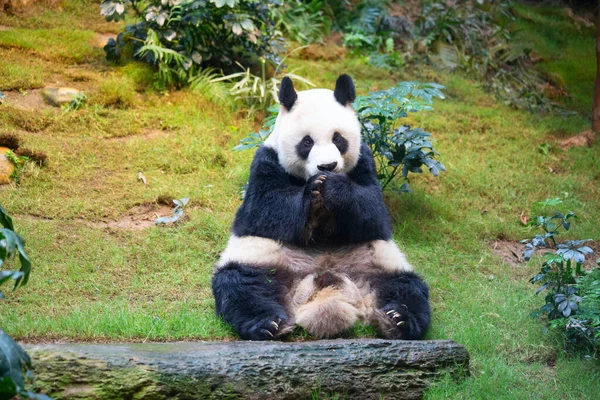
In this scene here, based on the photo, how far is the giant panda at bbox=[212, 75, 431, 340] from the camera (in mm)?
4941

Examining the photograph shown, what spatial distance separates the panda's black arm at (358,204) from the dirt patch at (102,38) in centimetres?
581

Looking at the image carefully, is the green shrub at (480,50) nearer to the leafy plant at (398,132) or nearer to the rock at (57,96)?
the leafy plant at (398,132)

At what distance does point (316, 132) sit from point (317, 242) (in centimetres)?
89

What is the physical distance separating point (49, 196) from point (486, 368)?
4747mm

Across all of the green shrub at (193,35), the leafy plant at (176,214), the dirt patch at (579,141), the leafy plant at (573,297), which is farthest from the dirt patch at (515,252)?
the green shrub at (193,35)

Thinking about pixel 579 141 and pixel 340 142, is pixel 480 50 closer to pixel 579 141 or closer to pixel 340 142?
pixel 579 141

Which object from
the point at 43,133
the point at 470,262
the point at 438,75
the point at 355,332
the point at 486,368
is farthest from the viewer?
the point at 438,75

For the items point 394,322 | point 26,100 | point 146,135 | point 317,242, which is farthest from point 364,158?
point 26,100

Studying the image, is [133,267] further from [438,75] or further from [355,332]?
[438,75]

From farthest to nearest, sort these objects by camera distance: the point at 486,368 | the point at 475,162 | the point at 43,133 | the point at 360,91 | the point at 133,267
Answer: the point at 360,91, the point at 475,162, the point at 43,133, the point at 133,267, the point at 486,368

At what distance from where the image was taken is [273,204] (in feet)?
17.1

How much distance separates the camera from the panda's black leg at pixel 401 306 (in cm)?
489

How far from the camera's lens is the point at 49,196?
717 centimetres

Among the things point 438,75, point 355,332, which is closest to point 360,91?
point 438,75
